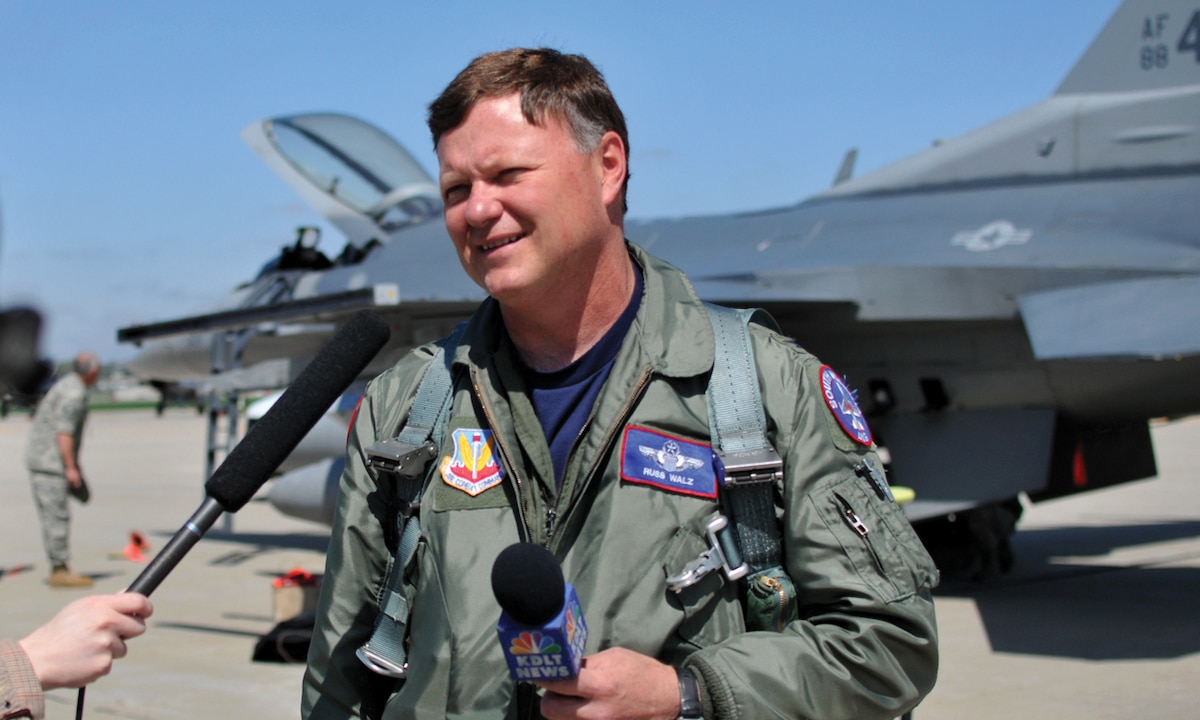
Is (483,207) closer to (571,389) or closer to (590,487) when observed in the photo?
(571,389)

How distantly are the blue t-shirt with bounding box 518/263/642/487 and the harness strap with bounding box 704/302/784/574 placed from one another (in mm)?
218

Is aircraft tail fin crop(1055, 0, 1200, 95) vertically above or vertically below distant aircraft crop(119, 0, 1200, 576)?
above

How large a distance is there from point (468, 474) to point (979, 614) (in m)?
6.04

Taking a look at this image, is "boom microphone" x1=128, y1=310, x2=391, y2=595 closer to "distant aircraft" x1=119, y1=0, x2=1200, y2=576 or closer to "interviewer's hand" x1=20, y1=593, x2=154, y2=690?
"interviewer's hand" x1=20, y1=593, x2=154, y2=690

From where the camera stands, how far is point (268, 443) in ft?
6.38

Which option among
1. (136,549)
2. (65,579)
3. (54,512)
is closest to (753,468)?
(65,579)

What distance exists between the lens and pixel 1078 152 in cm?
748

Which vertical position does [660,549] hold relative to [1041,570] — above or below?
above

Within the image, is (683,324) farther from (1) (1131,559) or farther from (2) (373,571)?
(1) (1131,559)

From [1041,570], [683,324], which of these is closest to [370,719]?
[683,324]

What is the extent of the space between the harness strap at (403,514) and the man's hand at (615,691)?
42cm

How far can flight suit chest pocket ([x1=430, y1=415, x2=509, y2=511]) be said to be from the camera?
1.91 meters

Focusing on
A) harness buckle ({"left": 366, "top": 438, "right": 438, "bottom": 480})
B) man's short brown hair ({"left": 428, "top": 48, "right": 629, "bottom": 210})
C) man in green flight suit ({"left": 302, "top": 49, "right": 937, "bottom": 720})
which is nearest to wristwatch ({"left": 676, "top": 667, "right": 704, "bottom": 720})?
man in green flight suit ({"left": 302, "top": 49, "right": 937, "bottom": 720})

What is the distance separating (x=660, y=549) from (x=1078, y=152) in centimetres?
671
